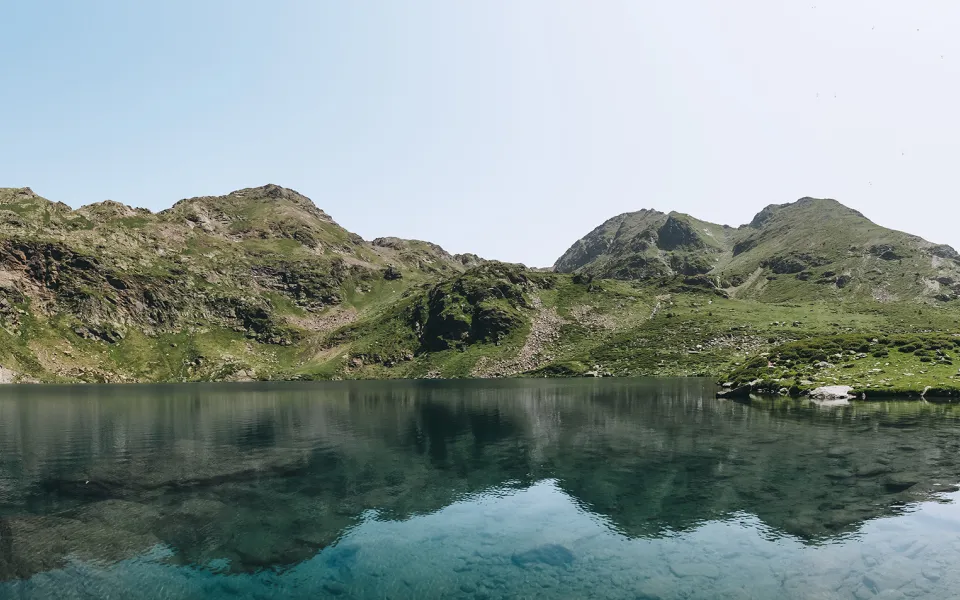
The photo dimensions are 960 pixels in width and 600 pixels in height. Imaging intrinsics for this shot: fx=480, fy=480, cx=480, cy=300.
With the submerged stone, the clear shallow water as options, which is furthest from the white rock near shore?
the submerged stone

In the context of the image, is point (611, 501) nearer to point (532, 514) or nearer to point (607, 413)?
point (532, 514)

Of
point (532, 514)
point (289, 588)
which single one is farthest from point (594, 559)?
point (289, 588)

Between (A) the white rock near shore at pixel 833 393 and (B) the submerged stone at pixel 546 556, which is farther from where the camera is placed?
(A) the white rock near shore at pixel 833 393

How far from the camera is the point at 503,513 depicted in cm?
3366

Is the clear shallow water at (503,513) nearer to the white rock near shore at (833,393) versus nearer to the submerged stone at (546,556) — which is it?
the submerged stone at (546,556)

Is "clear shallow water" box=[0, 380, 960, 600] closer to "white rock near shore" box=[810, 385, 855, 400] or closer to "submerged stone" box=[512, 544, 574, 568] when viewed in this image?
"submerged stone" box=[512, 544, 574, 568]

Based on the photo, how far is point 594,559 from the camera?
25781 mm

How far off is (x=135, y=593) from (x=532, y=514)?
74.2 feet

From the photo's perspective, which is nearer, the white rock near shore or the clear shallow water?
the clear shallow water

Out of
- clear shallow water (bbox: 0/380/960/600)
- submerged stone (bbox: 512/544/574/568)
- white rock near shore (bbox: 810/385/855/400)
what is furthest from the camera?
white rock near shore (bbox: 810/385/855/400)

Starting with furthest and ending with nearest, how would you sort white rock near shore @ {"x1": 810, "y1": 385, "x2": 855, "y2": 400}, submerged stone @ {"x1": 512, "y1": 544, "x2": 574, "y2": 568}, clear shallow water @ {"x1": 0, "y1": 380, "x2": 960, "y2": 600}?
1. white rock near shore @ {"x1": 810, "y1": 385, "x2": 855, "y2": 400}
2. submerged stone @ {"x1": 512, "y1": 544, "x2": 574, "y2": 568}
3. clear shallow water @ {"x1": 0, "y1": 380, "x2": 960, "y2": 600}

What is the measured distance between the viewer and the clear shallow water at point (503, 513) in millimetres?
23422

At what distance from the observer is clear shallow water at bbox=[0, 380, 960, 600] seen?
23422 mm

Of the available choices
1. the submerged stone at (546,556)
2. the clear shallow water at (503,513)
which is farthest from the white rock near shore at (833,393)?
the submerged stone at (546,556)
